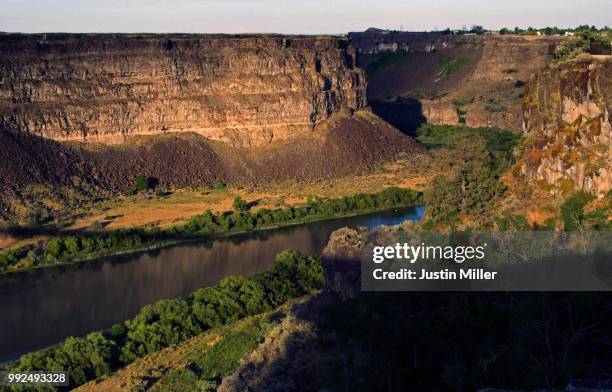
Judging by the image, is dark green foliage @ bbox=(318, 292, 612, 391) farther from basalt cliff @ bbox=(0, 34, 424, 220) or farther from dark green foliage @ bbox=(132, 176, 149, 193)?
dark green foliage @ bbox=(132, 176, 149, 193)

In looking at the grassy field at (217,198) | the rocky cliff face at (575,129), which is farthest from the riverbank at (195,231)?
the rocky cliff face at (575,129)

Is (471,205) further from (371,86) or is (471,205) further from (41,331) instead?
(371,86)

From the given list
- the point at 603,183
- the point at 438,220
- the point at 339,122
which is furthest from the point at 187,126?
the point at 603,183

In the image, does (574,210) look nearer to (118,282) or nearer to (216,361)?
(216,361)

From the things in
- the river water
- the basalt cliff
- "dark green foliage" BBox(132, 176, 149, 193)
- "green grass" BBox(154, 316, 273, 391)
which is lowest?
the river water

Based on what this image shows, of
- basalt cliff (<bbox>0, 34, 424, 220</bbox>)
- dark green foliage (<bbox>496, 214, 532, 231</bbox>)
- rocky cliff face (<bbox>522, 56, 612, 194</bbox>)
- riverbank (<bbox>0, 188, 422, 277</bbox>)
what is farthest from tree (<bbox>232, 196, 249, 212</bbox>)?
dark green foliage (<bbox>496, 214, 532, 231</bbox>)

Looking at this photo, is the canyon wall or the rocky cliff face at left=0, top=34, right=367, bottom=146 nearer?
the rocky cliff face at left=0, top=34, right=367, bottom=146

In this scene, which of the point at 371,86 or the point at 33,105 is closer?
the point at 33,105
